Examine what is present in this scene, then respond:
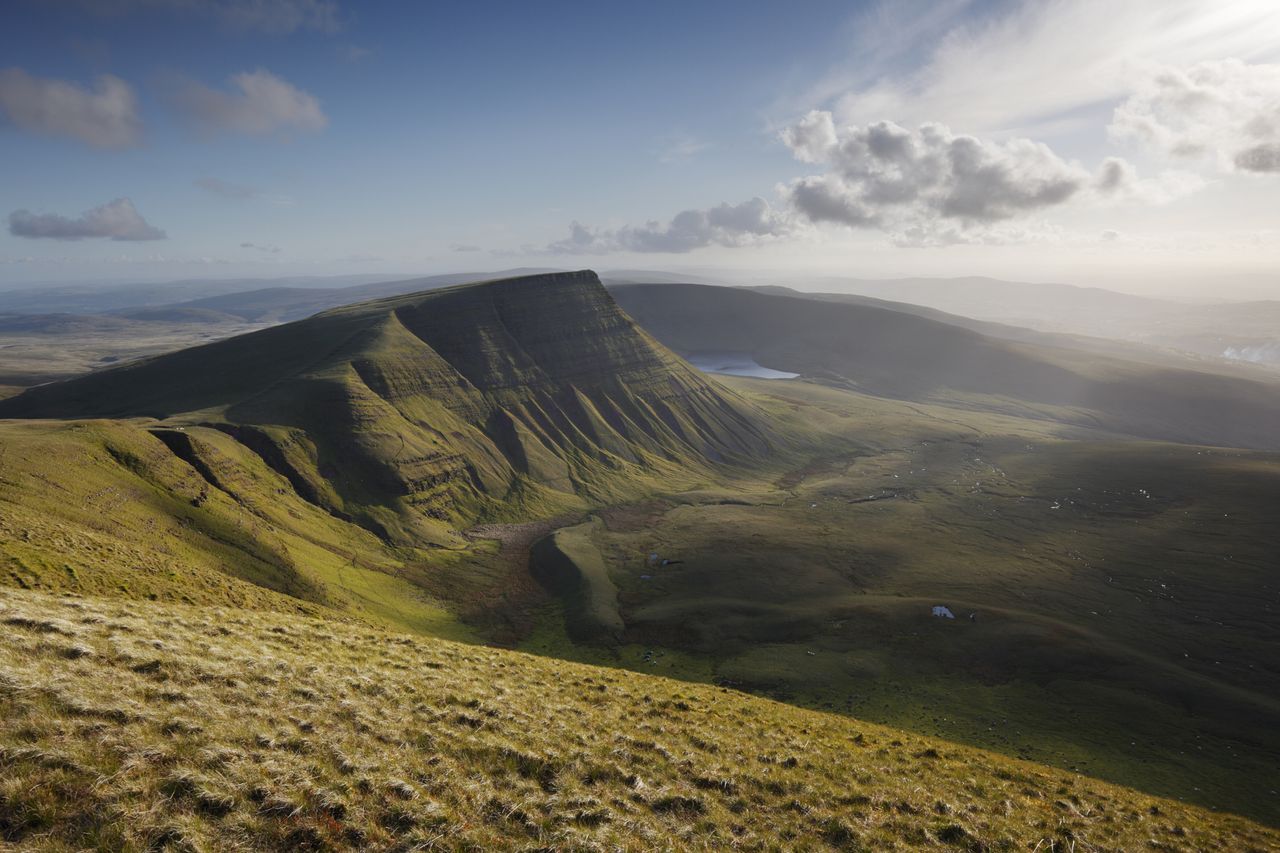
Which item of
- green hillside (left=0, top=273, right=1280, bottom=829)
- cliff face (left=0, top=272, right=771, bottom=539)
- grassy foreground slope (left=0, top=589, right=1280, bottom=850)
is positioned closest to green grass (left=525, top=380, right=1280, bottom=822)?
green hillside (left=0, top=273, right=1280, bottom=829)

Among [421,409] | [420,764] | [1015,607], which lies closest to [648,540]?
[1015,607]

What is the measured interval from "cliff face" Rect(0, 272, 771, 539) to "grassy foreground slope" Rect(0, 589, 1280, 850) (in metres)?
82.0

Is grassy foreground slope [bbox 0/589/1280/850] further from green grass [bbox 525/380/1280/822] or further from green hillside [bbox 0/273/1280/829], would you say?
green grass [bbox 525/380/1280/822]

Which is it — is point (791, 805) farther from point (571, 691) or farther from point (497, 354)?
point (497, 354)

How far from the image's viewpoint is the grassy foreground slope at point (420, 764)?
16172 millimetres

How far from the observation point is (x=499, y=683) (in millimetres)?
35031

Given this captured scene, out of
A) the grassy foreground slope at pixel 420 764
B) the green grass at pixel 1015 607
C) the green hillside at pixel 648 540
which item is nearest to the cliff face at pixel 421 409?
the green hillside at pixel 648 540

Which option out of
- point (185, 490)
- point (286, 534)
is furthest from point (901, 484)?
point (185, 490)

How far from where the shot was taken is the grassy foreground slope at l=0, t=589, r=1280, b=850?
637 inches

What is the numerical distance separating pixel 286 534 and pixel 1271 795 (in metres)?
112

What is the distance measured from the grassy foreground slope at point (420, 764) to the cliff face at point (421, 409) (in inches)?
3230

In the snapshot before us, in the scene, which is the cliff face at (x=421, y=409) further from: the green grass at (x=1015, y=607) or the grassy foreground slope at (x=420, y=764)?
the grassy foreground slope at (x=420, y=764)

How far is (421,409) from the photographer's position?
145 m

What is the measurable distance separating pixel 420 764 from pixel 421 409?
133 meters
